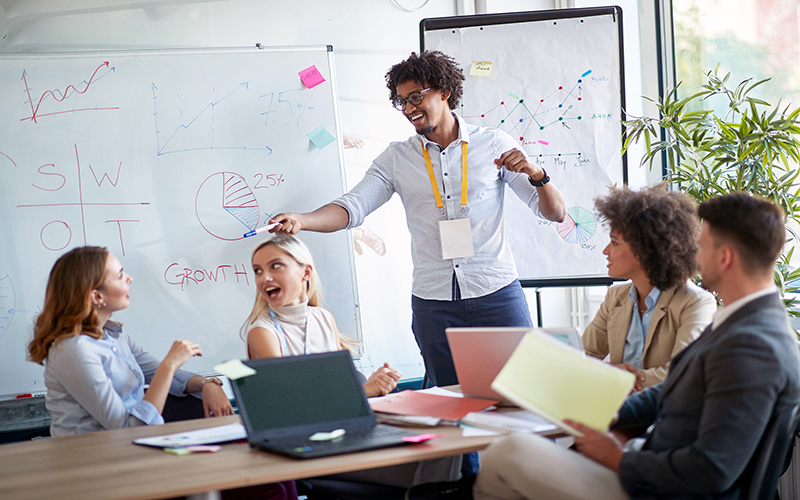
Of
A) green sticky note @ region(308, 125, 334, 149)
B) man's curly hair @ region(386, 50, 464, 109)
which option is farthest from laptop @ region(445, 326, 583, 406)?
green sticky note @ region(308, 125, 334, 149)

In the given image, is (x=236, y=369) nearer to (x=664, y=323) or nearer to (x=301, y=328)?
(x=301, y=328)

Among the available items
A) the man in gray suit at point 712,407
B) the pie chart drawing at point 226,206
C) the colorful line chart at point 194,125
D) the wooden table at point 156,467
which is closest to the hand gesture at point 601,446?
the man in gray suit at point 712,407

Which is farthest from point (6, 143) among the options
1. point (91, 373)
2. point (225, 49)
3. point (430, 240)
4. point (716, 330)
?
point (716, 330)

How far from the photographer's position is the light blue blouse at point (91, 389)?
183 centimetres

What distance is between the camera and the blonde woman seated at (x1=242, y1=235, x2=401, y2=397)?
2.13 m

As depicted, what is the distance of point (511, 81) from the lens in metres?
3.01

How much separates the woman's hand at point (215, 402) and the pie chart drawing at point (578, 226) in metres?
1.66

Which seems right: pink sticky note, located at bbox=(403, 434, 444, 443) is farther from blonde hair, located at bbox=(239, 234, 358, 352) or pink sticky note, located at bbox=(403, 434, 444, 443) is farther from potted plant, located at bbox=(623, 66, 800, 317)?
potted plant, located at bbox=(623, 66, 800, 317)

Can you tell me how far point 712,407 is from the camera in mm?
1229

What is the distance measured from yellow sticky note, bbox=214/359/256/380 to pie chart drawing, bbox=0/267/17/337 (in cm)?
151

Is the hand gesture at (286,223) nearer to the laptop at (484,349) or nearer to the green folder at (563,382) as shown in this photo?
the laptop at (484,349)

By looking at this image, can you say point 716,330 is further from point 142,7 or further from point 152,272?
point 142,7

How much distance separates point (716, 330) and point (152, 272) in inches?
83.5

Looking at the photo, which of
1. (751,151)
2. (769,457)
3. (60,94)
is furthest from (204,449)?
(751,151)
